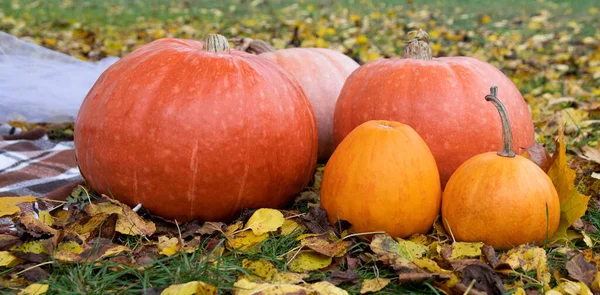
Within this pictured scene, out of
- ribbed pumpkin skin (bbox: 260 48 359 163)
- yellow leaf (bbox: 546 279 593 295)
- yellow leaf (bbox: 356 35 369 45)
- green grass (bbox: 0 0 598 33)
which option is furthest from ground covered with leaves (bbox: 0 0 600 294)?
green grass (bbox: 0 0 598 33)

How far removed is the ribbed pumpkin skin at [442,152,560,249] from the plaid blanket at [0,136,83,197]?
155 cm

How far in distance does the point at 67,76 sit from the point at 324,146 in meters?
1.76

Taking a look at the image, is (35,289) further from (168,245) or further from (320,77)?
(320,77)

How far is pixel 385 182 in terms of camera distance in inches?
73.1

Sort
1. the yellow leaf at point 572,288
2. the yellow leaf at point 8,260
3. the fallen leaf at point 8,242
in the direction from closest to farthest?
the yellow leaf at point 572,288, the yellow leaf at point 8,260, the fallen leaf at point 8,242

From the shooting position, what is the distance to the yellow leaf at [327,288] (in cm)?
152

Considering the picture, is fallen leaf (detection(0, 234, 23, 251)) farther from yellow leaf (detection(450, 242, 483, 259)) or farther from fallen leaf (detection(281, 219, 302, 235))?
yellow leaf (detection(450, 242, 483, 259))

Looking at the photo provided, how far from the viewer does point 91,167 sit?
2117 millimetres

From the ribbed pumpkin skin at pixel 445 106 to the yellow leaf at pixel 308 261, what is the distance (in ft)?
2.09

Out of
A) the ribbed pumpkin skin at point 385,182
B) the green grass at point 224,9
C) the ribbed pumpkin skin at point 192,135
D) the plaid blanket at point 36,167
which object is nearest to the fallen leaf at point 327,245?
the ribbed pumpkin skin at point 385,182

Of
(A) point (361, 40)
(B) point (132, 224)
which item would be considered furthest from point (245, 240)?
(A) point (361, 40)

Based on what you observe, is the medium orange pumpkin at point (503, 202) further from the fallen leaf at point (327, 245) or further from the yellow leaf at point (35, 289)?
the yellow leaf at point (35, 289)

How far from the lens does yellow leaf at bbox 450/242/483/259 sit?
5.78 ft

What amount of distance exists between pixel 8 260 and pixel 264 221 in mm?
754
